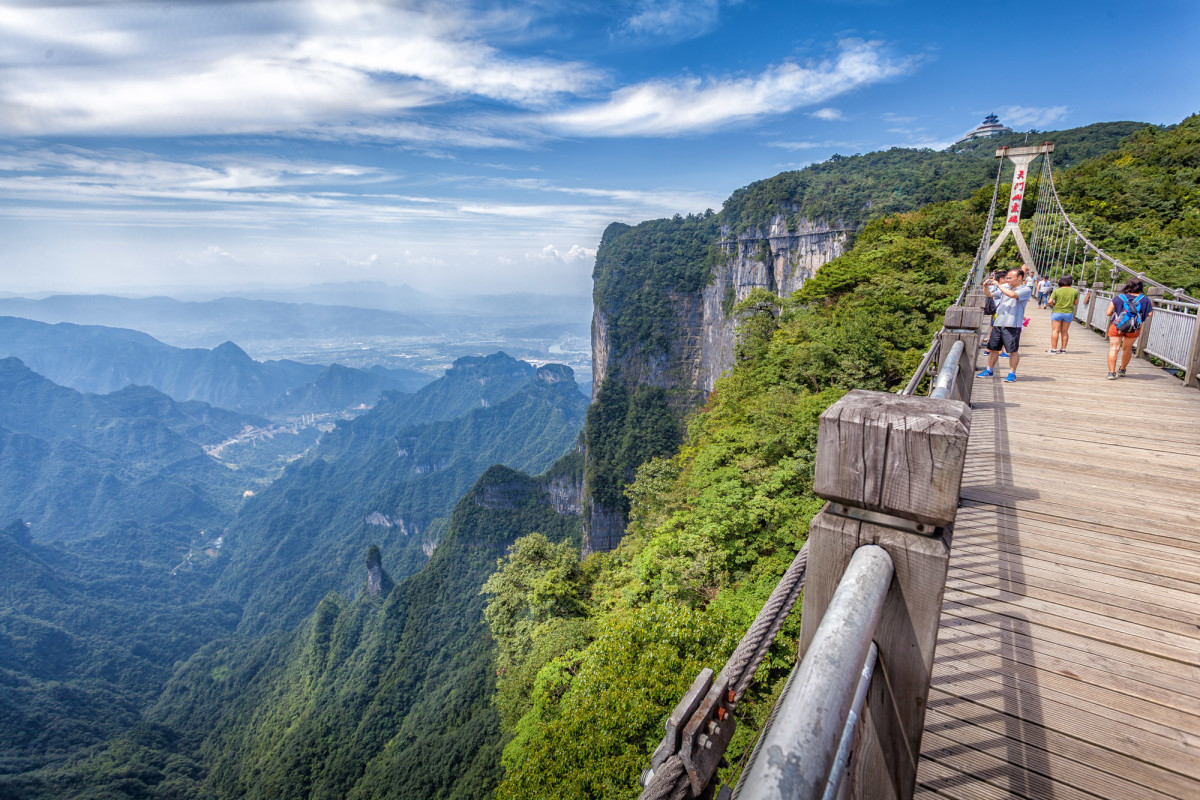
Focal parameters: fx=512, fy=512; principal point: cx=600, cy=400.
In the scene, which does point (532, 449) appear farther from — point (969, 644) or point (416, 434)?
point (969, 644)

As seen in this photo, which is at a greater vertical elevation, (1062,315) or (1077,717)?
(1062,315)

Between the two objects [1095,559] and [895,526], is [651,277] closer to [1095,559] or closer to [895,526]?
[1095,559]

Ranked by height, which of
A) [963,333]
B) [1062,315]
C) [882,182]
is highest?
[882,182]

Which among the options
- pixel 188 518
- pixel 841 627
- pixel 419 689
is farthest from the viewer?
pixel 188 518

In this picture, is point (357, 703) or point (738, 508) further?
point (357, 703)

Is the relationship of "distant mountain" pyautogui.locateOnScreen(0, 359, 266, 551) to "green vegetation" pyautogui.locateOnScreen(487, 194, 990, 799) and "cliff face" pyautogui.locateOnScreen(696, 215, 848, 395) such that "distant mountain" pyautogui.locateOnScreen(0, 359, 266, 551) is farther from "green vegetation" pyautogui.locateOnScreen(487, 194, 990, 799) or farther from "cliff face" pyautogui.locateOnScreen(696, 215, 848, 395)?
"green vegetation" pyautogui.locateOnScreen(487, 194, 990, 799)

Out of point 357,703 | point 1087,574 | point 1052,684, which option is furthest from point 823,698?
point 357,703

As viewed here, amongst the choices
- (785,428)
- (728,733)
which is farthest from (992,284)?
(728,733)
